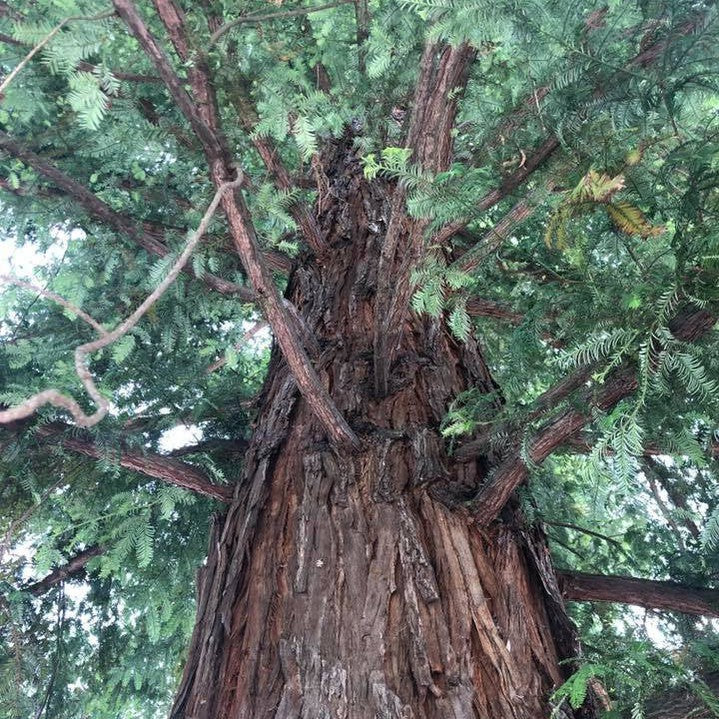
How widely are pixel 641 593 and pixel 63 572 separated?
307cm

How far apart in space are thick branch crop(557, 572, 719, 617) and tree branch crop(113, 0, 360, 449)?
3.74 feet

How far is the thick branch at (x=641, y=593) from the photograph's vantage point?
2719 mm

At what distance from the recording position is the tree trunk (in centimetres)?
203

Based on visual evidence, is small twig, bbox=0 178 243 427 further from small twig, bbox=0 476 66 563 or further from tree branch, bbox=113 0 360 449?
small twig, bbox=0 476 66 563

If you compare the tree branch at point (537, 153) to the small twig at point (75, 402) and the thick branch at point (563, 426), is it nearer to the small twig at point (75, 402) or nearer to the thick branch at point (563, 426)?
the thick branch at point (563, 426)

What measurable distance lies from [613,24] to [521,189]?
0.61 m

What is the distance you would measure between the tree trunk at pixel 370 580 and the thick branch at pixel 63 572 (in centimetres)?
140

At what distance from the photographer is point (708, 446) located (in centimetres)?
213

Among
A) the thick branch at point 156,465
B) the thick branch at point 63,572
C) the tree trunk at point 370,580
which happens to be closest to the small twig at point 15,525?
the thick branch at point 156,465

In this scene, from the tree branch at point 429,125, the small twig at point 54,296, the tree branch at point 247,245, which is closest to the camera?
the small twig at point 54,296

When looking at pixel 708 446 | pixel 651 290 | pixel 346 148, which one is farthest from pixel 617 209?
pixel 346 148

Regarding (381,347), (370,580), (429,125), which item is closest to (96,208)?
(381,347)

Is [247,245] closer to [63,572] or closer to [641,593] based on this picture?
[641,593]

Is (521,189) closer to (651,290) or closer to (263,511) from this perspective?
(651,290)
